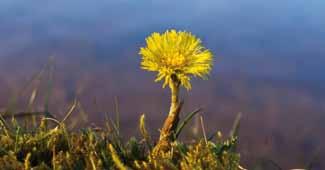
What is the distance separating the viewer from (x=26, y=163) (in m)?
2.73

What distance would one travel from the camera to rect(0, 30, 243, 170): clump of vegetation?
237cm

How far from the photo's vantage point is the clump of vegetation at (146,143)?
2369 millimetres

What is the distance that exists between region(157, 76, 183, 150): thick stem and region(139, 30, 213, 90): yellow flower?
0.20 ft

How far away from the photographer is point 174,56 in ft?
7.78

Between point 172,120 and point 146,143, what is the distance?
1.21ft

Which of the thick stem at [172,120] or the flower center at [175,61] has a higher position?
the flower center at [175,61]

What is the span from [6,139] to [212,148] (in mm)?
1101

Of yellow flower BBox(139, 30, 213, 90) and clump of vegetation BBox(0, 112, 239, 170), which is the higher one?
yellow flower BBox(139, 30, 213, 90)

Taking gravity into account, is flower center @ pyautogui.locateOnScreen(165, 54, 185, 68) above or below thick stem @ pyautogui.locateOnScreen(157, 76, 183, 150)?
above

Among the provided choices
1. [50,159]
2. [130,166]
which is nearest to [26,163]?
[50,159]

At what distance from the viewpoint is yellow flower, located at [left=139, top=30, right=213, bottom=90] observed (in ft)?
7.73

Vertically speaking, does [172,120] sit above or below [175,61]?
below

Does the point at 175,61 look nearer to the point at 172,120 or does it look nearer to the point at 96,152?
the point at 172,120

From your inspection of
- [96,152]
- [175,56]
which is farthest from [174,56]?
[96,152]
